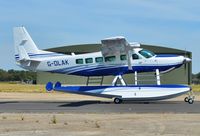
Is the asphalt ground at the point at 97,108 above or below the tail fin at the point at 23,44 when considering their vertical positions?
below

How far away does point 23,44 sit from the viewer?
32438 millimetres

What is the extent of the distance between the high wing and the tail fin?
5.35 metres

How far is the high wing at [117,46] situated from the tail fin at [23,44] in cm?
535

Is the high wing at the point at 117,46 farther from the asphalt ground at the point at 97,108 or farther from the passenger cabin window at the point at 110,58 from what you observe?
the asphalt ground at the point at 97,108

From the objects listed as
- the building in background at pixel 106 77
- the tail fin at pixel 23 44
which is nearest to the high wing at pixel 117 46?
the tail fin at pixel 23 44

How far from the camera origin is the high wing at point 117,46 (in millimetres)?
28994

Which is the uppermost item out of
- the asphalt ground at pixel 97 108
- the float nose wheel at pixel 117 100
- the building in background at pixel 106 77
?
the building in background at pixel 106 77

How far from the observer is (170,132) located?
1199 cm

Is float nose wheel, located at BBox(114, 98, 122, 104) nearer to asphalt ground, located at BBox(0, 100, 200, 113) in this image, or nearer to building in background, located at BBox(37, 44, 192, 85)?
asphalt ground, located at BBox(0, 100, 200, 113)

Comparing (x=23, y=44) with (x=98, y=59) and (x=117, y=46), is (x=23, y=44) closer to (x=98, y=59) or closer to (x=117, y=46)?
→ (x=98, y=59)

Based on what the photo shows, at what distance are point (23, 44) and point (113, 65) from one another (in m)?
6.66

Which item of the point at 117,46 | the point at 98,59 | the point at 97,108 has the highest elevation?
the point at 117,46

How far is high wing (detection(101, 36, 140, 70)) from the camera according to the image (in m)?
29.0

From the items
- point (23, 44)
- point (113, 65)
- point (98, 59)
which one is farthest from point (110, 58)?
point (23, 44)
